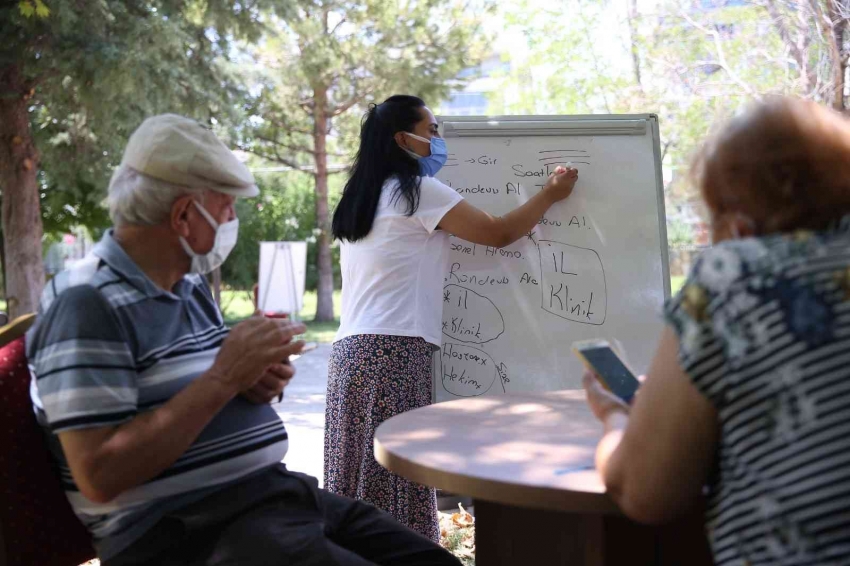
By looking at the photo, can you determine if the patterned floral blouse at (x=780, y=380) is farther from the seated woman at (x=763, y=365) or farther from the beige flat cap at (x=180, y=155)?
the beige flat cap at (x=180, y=155)

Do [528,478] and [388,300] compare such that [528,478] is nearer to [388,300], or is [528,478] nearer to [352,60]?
[388,300]

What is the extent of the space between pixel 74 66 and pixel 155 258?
636cm

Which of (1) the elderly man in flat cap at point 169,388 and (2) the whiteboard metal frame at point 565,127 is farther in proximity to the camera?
(2) the whiteboard metal frame at point 565,127

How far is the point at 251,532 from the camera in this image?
5.95 feet

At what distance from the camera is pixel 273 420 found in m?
2.05

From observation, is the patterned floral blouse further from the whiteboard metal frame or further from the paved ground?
the paved ground

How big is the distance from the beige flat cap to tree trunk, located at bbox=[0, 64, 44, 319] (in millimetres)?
7229

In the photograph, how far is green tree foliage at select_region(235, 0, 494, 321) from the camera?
1426 centimetres

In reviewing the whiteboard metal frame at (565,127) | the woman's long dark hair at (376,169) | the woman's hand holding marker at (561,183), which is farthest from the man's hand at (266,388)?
the whiteboard metal frame at (565,127)

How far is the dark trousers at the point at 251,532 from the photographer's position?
1771 millimetres

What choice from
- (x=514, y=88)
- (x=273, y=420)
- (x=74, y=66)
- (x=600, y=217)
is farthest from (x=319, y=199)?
(x=273, y=420)

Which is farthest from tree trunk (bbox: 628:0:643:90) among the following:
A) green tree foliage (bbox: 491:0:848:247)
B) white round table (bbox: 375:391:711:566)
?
white round table (bbox: 375:391:711:566)

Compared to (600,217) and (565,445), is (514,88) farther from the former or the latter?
(565,445)

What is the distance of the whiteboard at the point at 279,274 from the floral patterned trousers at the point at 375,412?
1231 cm
